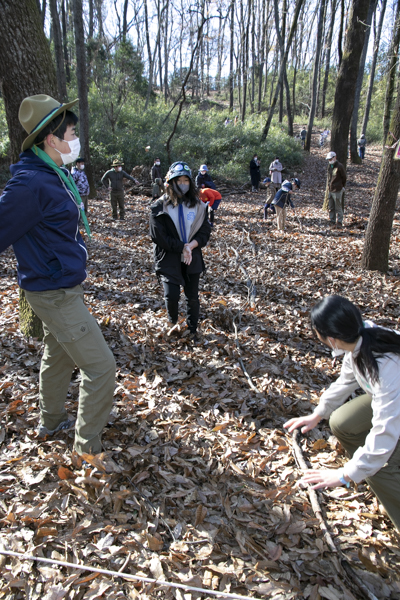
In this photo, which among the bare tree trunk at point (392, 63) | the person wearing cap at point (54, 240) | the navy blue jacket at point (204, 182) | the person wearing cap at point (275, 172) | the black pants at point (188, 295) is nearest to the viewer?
the person wearing cap at point (54, 240)

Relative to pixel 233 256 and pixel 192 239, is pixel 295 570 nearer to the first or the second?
pixel 192 239

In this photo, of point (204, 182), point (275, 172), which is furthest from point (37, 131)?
point (275, 172)

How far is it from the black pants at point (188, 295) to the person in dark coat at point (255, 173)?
15.7 m

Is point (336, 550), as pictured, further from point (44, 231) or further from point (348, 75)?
point (348, 75)

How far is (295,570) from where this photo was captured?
2238 millimetres

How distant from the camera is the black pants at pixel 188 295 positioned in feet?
14.6

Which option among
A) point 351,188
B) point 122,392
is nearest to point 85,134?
point 351,188

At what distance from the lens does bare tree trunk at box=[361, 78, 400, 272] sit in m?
6.57

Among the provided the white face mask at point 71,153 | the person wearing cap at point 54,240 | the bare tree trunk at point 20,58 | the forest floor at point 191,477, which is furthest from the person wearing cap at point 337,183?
the person wearing cap at point 54,240

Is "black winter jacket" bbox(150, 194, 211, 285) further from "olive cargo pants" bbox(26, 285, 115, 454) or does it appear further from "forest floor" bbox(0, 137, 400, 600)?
"olive cargo pants" bbox(26, 285, 115, 454)

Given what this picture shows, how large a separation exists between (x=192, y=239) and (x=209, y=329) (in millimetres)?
1279

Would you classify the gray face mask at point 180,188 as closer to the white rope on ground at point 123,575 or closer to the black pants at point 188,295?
the black pants at point 188,295

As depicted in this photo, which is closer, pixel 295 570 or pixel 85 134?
pixel 295 570

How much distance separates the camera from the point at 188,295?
14.9 ft
